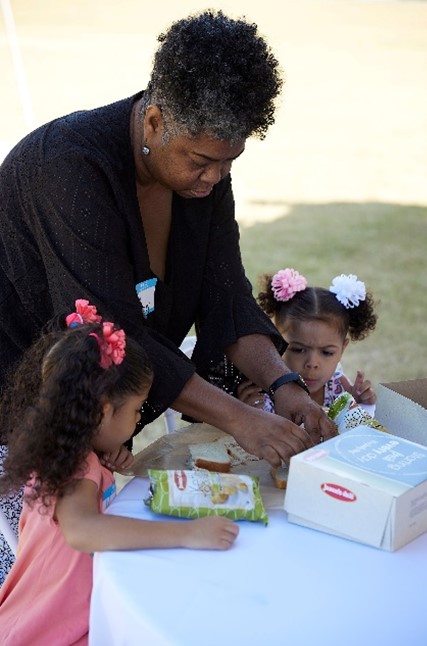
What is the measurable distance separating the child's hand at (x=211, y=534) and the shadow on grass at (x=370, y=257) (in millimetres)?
3508

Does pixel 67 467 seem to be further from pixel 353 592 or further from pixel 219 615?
pixel 353 592

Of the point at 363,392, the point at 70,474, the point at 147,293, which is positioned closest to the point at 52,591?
the point at 70,474

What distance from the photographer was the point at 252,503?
1623 mm

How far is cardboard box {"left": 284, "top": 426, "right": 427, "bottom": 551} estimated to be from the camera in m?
1.48

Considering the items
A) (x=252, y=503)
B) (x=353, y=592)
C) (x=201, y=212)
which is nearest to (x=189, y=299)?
(x=201, y=212)

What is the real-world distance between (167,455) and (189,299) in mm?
456

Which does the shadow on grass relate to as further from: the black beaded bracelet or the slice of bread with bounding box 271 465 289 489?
the slice of bread with bounding box 271 465 289 489

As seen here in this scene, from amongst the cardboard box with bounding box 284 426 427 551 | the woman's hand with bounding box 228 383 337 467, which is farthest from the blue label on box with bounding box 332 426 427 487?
the woman's hand with bounding box 228 383 337 467

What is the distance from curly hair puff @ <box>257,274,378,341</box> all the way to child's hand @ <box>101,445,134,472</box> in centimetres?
102

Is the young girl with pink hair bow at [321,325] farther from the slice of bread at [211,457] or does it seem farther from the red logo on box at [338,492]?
the red logo on box at [338,492]

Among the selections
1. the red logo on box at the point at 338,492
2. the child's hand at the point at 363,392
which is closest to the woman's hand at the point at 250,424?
the red logo on box at the point at 338,492

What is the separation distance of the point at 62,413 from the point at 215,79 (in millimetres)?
698

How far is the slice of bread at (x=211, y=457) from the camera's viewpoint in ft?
6.14

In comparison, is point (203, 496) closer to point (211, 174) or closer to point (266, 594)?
point (266, 594)
